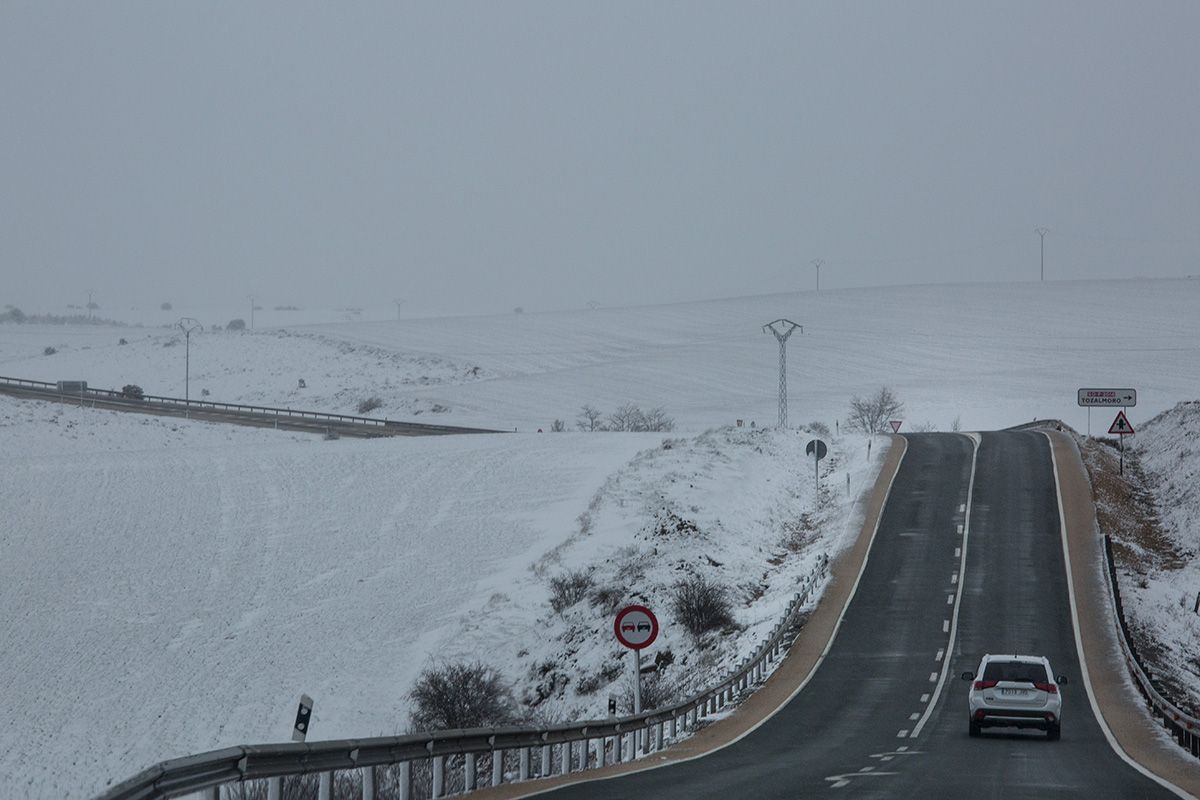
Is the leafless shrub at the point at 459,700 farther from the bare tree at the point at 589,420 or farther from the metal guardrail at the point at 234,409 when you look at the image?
the bare tree at the point at 589,420

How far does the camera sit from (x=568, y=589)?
152ft

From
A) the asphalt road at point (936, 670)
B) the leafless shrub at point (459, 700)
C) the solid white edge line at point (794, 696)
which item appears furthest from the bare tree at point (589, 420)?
the leafless shrub at point (459, 700)

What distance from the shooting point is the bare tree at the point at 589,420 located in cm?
10256

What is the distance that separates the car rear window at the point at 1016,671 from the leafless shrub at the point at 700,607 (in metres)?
16.7

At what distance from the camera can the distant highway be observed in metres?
93.5

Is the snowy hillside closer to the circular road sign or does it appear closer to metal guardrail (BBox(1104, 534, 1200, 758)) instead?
metal guardrail (BBox(1104, 534, 1200, 758))

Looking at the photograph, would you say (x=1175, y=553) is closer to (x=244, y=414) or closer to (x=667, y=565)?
(x=667, y=565)

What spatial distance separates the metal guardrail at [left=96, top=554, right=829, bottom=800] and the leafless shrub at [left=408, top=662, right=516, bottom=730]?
15.4ft

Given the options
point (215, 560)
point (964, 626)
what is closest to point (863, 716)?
point (964, 626)

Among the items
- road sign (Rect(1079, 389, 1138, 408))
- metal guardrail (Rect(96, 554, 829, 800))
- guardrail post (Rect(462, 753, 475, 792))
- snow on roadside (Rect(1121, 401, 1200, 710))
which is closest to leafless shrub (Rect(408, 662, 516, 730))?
metal guardrail (Rect(96, 554, 829, 800))

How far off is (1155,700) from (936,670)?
6296 mm

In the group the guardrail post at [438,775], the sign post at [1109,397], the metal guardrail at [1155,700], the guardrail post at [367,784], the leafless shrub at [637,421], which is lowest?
the metal guardrail at [1155,700]

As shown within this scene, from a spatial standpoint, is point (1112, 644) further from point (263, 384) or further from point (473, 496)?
point (263, 384)

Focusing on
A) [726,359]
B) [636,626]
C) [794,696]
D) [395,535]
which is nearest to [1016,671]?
[636,626]
